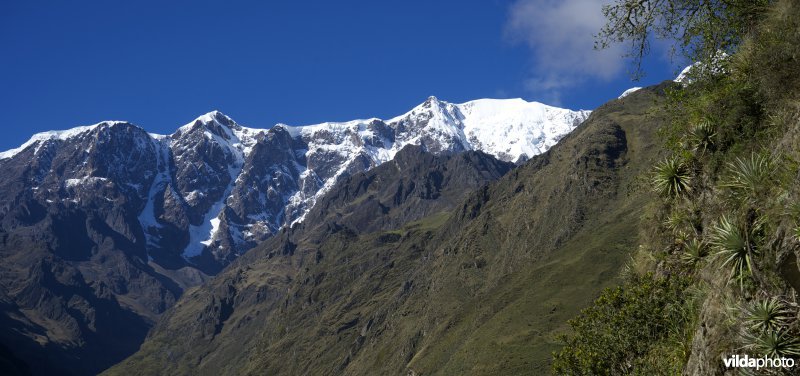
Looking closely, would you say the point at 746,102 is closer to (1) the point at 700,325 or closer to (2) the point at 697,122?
(2) the point at 697,122

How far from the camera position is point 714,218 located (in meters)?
22.5

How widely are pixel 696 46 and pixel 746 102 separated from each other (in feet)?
12.6

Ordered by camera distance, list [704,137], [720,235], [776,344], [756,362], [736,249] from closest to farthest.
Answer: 1. [776,344]
2. [756,362]
3. [736,249]
4. [720,235]
5. [704,137]

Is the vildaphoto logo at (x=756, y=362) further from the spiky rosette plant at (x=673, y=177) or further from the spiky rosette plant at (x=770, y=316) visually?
the spiky rosette plant at (x=673, y=177)

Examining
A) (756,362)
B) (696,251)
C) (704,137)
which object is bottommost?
(756,362)

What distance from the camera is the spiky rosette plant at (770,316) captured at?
57.3ft

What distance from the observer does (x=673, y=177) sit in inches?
974

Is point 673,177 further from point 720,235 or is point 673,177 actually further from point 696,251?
point 720,235

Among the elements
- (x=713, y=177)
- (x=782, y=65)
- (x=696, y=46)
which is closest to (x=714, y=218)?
(x=713, y=177)

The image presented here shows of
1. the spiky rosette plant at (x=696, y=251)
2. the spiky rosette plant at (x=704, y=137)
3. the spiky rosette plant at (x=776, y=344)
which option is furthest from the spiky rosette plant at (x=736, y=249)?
the spiky rosette plant at (x=704, y=137)

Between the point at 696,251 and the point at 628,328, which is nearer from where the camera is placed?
the point at 696,251

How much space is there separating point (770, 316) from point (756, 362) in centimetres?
120

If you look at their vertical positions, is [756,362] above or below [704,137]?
below

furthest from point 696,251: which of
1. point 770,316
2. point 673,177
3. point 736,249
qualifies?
point 770,316
